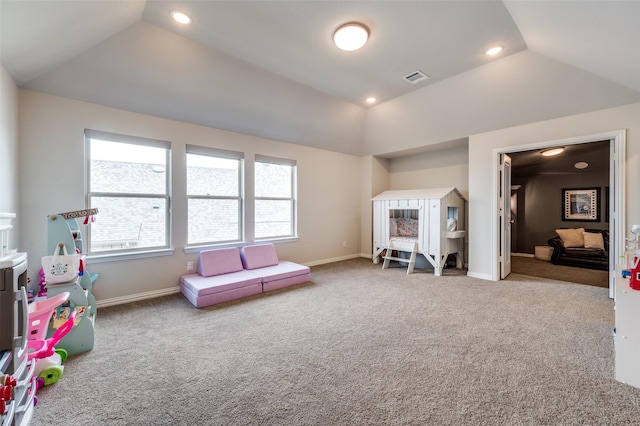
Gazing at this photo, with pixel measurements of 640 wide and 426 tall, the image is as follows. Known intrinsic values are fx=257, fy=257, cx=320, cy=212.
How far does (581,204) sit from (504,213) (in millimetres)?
3357

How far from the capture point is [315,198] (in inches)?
207

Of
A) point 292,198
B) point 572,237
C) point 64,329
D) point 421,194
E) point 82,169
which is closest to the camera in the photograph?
point 64,329

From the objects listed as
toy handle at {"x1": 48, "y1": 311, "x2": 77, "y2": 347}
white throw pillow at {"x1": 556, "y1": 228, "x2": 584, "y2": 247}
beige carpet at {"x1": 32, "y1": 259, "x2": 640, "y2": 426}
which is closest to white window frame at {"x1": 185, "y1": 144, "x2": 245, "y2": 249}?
beige carpet at {"x1": 32, "y1": 259, "x2": 640, "y2": 426}

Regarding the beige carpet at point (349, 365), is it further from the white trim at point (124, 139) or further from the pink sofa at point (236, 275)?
the white trim at point (124, 139)

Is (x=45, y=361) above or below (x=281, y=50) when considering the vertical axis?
below

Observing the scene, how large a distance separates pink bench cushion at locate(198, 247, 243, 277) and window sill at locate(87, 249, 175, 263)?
448 millimetres

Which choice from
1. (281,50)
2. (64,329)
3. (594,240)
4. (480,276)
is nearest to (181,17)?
(281,50)

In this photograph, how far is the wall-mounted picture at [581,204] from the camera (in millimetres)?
5773

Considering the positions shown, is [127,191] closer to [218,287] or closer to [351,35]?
[218,287]

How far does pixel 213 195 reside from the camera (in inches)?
157

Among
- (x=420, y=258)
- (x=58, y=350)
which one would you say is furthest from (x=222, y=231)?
(x=420, y=258)

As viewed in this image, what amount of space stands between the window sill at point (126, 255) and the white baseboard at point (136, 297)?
48 cm

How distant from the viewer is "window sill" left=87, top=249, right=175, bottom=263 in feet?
9.92

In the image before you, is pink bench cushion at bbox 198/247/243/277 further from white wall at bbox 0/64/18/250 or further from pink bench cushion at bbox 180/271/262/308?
white wall at bbox 0/64/18/250
